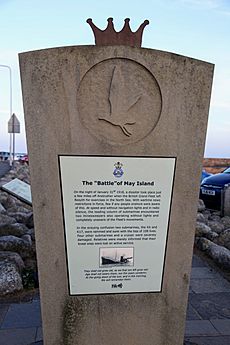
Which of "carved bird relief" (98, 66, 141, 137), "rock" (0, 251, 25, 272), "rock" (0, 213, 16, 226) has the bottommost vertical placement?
"rock" (0, 213, 16, 226)

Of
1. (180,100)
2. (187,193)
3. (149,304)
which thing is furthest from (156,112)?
(149,304)

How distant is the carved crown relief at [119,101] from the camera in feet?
9.87

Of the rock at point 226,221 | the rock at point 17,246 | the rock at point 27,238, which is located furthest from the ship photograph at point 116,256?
the rock at point 226,221

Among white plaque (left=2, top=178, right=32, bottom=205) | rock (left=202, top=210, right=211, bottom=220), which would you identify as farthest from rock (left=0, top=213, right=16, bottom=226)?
rock (left=202, top=210, right=211, bottom=220)

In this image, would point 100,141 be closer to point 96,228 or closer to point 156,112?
point 156,112

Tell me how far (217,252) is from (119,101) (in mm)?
3924

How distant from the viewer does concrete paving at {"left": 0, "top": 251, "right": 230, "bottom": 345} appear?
3.73 meters

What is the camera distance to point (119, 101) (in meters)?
3.04

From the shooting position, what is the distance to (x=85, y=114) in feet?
9.91

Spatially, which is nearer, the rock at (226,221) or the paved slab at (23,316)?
the paved slab at (23,316)

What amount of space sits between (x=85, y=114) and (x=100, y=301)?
153 cm

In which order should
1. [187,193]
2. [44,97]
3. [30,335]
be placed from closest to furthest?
[44,97] → [187,193] → [30,335]

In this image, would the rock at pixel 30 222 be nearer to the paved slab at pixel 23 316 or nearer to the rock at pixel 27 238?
the rock at pixel 27 238

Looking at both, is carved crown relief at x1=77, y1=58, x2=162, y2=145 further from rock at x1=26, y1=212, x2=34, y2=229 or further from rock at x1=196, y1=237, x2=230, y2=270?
rock at x1=26, y1=212, x2=34, y2=229
